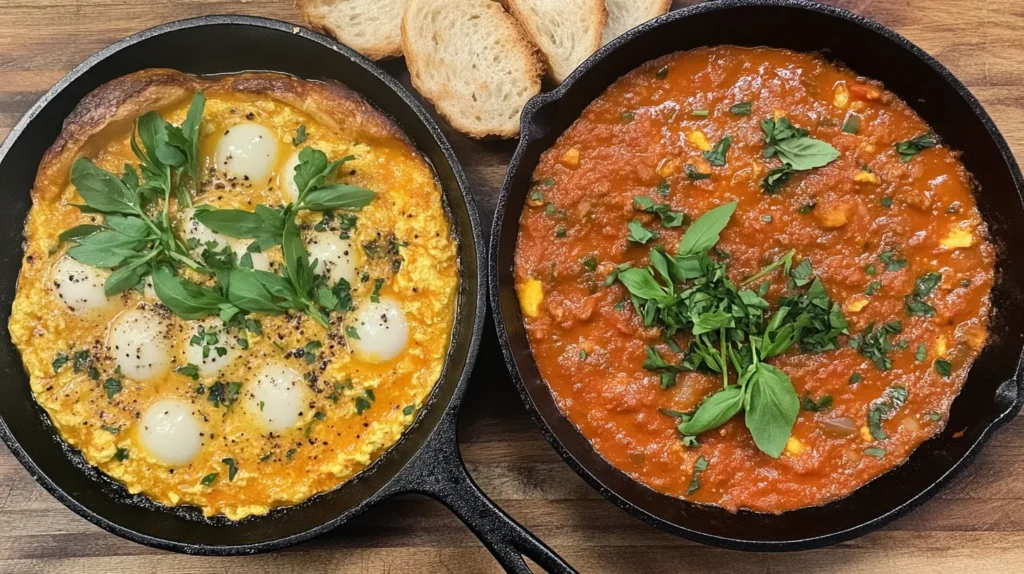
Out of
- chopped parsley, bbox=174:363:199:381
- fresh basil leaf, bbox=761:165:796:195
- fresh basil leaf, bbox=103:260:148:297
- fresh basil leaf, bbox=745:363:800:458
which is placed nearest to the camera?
fresh basil leaf, bbox=745:363:800:458

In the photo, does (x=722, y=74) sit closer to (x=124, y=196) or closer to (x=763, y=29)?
(x=763, y=29)

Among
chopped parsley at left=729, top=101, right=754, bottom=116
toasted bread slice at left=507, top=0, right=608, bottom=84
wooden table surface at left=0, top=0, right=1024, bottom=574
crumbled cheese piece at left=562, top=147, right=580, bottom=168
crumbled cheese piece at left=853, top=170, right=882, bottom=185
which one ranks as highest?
toasted bread slice at left=507, top=0, right=608, bottom=84

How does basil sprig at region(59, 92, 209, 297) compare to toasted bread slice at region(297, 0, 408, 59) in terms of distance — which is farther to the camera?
toasted bread slice at region(297, 0, 408, 59)

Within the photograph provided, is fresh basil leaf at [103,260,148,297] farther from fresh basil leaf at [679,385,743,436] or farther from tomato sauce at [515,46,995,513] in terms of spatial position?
fresh basil leaf at [679,385,743,436]

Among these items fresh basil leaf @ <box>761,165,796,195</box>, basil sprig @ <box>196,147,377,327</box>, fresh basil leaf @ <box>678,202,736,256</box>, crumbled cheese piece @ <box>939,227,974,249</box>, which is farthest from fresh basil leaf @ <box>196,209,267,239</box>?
crumbled cheese piece @ <box>939,227,974,249</box>

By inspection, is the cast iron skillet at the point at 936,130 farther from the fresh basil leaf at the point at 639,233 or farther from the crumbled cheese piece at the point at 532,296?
the fresh basil leaf at the point at 639,233

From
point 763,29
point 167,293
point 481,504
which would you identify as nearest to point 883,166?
point 763,29

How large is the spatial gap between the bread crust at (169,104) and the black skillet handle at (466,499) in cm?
116

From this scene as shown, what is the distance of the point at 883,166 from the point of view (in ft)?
8.40

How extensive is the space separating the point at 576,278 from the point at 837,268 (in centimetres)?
91

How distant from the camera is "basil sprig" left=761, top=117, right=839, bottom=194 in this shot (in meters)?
2.47

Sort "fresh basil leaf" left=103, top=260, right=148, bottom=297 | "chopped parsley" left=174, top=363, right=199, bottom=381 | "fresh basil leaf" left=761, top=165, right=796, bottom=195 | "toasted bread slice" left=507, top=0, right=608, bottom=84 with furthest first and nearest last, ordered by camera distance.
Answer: "toasted bread slice" left=507, top=0, right=608, bottom=84
"chopped parsley" left=174, top=363, right=199, bottom=381
"fresh basil leaf" left=103, top=260, right=148, bottom=297
"fresh basil leaf" left=761, top=165, right=796, bottom=195

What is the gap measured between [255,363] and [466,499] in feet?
3.14

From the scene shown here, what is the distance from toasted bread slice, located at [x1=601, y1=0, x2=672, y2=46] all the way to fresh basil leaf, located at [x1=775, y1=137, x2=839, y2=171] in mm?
823
